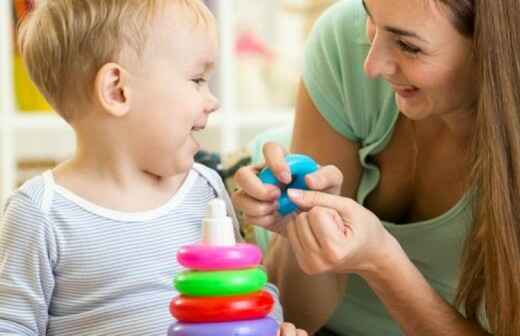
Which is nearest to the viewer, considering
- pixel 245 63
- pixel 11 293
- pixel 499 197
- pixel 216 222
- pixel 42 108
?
pixel 216 222

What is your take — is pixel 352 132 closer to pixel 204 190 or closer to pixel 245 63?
pixel 204 190

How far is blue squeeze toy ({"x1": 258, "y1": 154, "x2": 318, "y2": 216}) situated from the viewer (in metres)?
1.40

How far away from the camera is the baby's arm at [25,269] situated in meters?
1.34

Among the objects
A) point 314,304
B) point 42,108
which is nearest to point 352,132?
point 314,304

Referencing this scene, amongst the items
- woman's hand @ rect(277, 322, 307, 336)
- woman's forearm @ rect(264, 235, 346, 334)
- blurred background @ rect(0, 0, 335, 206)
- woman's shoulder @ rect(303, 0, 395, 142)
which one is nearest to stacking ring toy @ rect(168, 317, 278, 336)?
woman's hand @ rect(277, 322, 307, 336)

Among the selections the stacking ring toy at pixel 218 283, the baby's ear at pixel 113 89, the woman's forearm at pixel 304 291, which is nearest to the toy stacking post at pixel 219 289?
the stacking ring toy at pixel 218 283

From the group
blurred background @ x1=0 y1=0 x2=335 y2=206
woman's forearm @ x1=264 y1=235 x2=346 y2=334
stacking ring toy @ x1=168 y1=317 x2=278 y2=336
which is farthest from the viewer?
blurred background @ x1=0 y1=0 x2=335 y2=206

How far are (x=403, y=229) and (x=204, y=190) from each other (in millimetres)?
414

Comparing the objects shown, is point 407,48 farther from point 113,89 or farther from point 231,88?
point 231,88

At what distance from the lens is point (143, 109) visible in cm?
142

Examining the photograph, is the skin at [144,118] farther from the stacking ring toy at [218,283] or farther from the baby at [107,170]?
the stacking ring toy at [218,283]

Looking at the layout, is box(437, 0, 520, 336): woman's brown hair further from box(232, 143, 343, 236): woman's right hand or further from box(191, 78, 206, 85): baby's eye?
box(191, 78, 206, 85): baby's eye

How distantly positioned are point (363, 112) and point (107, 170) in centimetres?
53

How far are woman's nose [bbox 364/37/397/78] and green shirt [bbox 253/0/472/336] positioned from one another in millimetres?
244
